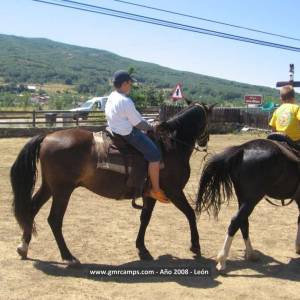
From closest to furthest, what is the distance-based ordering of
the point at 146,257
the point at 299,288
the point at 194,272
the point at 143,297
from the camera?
the point at 143,297 < the point at 299,288 < the point at 194,272 < the point at 146,257

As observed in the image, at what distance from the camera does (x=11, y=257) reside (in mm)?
6219

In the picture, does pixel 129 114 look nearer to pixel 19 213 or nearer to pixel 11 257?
pixel 19 213

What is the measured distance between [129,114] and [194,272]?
6.63 ft

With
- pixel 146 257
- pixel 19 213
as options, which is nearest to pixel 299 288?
pixel 146 257

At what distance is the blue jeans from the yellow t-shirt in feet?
5.93

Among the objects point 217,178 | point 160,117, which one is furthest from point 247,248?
point 160,117

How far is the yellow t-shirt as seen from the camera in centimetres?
654

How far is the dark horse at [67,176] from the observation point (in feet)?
19.6

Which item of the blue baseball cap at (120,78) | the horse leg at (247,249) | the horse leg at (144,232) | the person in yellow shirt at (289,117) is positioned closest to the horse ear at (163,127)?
the blue baseball cap at (120,78)

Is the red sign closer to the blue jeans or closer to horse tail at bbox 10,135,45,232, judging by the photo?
the blue jeans

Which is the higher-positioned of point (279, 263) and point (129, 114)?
point (129, 114)

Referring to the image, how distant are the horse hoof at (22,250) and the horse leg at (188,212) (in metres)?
1.96

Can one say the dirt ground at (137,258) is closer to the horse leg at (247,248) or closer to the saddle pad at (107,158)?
the horse leg at (247,248)

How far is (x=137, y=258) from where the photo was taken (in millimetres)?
Result: 6441
